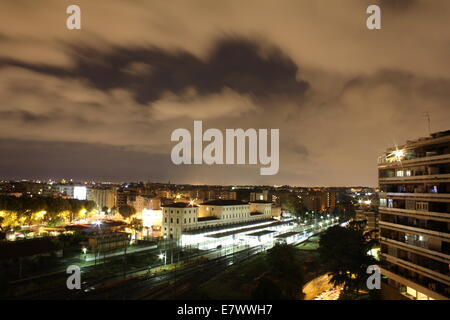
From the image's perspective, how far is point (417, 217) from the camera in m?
23.5

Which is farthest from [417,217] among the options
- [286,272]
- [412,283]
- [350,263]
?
[286,272]

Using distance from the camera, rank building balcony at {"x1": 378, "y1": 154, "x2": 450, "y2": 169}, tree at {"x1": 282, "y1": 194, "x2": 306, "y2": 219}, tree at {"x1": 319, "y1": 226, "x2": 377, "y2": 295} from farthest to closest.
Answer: tree at {"x1": 282, "y1": 194, "x2": 306, "y2": 219} < tree at {"x1": 319, "y1": 226, "x2": 377, "y2": 295} < building balcony at {"x1": 378, "y1": 154, "x2": 450, "y2": 169}

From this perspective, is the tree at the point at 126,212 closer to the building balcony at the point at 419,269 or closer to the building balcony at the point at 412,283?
the building balcony at the point at 419,269

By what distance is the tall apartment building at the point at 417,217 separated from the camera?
830 inches

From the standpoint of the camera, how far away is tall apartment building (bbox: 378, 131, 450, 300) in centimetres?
2107

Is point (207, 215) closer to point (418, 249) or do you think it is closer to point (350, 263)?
point (350, 263)

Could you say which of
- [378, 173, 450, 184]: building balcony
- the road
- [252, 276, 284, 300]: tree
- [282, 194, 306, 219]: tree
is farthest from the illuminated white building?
[252, 276, 284, 300]: tree

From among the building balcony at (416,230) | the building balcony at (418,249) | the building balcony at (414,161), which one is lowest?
the building balcony at (418,249)

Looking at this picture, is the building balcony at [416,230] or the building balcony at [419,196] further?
the building balcony at [419,196]

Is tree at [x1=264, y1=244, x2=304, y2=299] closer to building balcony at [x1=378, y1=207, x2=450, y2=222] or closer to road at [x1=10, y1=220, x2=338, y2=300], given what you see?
road at [x1=10, y1=220, x2=338, y2=300]

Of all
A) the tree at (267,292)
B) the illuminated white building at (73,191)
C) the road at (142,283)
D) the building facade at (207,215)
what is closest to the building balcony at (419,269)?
the tree at (267,292)

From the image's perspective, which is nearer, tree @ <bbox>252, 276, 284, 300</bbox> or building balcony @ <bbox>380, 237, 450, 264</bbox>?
tree @ <bbox>252, 276, 284, 300</bbox>

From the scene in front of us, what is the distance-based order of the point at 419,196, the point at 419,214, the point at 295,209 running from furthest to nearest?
the point at 295,209
the point at 419,196
the point at 419,214
